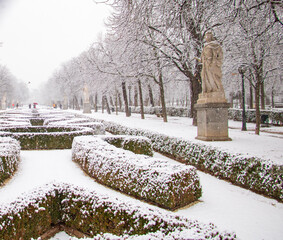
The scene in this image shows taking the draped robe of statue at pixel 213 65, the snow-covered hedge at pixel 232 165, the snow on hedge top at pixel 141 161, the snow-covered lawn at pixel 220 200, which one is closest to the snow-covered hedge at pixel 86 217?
the snow-covered lawn at pixel 220 200

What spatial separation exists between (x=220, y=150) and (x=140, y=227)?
12.7 feet

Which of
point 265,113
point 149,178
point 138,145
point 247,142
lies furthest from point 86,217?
point 265,113

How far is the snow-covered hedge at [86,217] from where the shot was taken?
2.74 m

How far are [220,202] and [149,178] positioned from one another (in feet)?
4.67

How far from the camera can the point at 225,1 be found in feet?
22.2

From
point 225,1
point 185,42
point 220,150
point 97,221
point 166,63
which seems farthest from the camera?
point 166,63

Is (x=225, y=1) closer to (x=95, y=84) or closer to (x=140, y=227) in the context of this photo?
(x=140, y=227)

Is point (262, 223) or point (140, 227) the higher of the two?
point (140, 227)

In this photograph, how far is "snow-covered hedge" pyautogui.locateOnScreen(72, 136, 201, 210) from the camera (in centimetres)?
437

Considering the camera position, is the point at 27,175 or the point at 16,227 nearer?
the point at 16,227

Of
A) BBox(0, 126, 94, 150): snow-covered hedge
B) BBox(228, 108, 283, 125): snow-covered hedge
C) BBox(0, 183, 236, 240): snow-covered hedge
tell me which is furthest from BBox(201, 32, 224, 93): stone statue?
BBox(228, 108, 283, 125): snow-covered hedge

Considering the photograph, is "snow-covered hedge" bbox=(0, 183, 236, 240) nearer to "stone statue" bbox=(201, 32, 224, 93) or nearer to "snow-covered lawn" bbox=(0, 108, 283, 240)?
"snow-covered lawn" bbox=(0, 108, 283, 240)

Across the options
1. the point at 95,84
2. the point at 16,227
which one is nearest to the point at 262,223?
the point at 16,227

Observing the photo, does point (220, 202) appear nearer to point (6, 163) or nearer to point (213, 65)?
point (6, 163)
